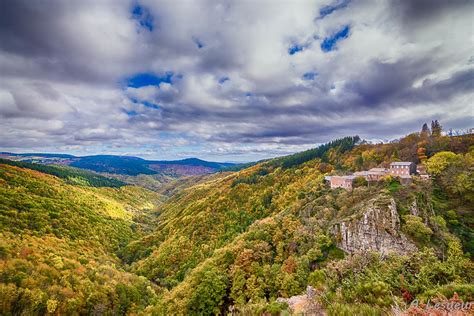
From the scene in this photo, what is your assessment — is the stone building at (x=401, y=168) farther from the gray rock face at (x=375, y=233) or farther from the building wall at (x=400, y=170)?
the gray rock face at (x=375, y=233)

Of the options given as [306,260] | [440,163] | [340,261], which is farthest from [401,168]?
[340,261]

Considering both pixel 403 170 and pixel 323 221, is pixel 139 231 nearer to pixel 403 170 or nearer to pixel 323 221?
pixel 323 221

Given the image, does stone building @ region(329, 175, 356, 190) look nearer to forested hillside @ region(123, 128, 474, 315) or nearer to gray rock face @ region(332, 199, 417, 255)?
forested hillside @ region(123, 128, 474, 315)

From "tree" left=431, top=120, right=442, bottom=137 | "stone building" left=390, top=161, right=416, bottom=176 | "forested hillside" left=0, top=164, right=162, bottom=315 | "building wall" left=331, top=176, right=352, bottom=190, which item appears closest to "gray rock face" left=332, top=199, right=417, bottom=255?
"building wall" left=331, top=176, right=352, bottom=190

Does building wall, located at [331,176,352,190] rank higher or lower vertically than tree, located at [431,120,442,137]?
lower

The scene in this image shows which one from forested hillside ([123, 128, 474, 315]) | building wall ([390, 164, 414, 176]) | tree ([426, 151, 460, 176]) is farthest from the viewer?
building wall ([390, 164, 414, 176])

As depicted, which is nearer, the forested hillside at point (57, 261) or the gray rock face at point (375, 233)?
the gray rock face at point (375, 233)

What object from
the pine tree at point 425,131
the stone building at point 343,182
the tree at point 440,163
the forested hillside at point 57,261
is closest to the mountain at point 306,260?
the forested hillside at point 57,261

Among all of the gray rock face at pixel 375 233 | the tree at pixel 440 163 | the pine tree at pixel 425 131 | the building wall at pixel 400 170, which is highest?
the pine tree at pixel 425 131
